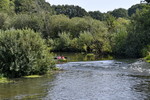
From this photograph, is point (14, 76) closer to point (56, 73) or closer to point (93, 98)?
point (56, 73)

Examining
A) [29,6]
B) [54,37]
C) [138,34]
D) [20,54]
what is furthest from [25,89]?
Result: [29,6]

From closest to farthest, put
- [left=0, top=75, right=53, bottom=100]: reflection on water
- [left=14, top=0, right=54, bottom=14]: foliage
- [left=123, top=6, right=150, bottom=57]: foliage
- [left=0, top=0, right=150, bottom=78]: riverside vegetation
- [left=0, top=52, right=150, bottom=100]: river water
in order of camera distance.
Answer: [left=0, top=52, right=150, bottom=100]: river water
[left=0, top=75, right=53, bottom=100]: reflection on water
[left=0, top=0, right=150, bottom=78]: riverside vegetation
[left=123, top=6, right=150, bottom=57]: foliage
[left=14, top=0, right=54, bottom=14]: foliage

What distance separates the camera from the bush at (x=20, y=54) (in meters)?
36.2

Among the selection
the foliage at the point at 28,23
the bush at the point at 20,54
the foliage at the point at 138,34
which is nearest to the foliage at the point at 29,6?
the foliage at the point at 28,23

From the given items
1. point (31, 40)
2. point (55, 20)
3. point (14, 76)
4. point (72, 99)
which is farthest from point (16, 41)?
point (55, 20)

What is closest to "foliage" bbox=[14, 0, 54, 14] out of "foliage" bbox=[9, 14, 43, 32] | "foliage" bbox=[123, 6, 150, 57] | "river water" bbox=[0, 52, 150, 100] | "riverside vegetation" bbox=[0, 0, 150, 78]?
"riverside vegetation" bbox=[0, 0, 150, 78]

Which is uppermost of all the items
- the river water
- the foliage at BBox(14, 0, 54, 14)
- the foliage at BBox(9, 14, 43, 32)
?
the foliage at BBox(14, 0, 54, 14)

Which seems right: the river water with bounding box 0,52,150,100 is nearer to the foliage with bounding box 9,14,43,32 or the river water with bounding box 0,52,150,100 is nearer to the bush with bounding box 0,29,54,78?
the bush with bounding box 0,29,54,78

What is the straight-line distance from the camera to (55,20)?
117m

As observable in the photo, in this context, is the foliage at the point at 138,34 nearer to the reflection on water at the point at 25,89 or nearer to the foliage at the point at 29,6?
the reflection on water at the point at 25,89

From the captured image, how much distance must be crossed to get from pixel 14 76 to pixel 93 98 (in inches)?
616

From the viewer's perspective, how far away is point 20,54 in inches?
1441

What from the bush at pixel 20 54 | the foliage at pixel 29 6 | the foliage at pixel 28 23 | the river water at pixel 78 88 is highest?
the foliage at pixel 29 6

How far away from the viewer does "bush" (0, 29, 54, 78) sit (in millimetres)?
36156
